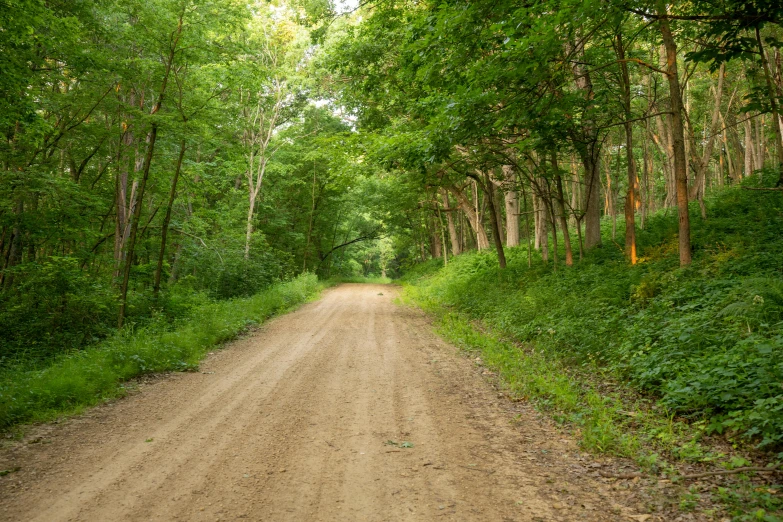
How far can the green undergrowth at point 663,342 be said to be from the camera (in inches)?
168

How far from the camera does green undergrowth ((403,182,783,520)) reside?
14.0 feet

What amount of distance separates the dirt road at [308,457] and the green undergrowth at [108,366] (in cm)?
42

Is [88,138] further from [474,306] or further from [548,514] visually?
[548,514]

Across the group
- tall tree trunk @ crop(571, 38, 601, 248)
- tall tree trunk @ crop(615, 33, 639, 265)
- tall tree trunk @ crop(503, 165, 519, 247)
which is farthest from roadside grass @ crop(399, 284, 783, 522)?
tall tree trunk @ crop(503, 165, 519, 247)

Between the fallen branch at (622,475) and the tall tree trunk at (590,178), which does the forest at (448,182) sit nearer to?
the tall tree trunk at (590,178)

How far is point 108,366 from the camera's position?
7500mm

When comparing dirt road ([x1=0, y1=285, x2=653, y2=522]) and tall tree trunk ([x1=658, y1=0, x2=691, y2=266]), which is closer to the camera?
dirt road ([x1=0, y1=285, x2=653, y2=522])

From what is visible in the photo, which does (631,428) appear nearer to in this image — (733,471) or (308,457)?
(733,471)

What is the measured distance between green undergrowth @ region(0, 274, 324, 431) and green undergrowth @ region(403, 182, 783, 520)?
19.0ft

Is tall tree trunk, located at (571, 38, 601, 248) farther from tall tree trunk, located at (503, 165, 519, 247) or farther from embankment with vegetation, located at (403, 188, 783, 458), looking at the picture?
tall tree trunk, located at (503, 165, 519, 247)

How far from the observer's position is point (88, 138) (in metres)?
12.8

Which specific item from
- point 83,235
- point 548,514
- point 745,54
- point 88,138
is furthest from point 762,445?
point 88,138

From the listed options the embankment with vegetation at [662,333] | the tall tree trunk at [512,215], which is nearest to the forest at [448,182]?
the embankment with vegetation at [662,333]

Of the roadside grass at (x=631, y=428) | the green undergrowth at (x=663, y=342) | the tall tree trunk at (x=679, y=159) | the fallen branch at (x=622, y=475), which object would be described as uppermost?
the tall tree trunk at (x=679, y=159)
